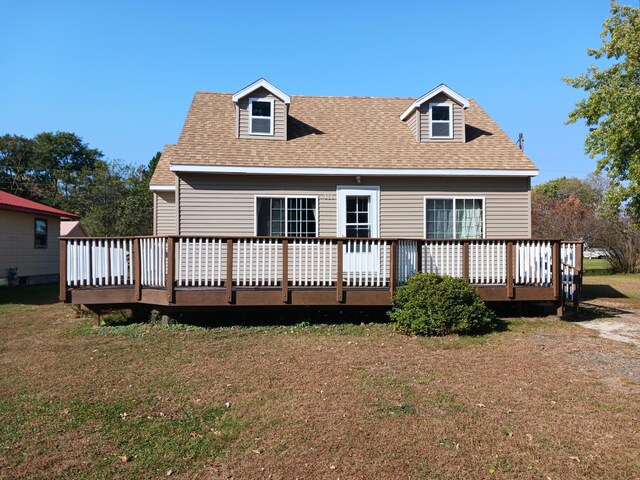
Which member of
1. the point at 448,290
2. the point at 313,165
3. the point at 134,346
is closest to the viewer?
the point at 134,346

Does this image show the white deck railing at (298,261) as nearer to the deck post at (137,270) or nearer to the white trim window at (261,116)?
the deck post at (137,270)

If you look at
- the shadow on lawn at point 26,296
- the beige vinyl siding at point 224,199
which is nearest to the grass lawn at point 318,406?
the beige vinyl siding at point 224,199

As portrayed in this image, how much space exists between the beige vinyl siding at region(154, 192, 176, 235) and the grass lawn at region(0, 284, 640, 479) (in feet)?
18.2

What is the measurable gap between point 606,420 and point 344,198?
738cm

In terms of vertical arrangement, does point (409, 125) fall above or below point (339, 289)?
above

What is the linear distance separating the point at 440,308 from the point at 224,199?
18.1 feet

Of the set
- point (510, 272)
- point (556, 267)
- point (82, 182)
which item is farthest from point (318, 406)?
point (82, 182)

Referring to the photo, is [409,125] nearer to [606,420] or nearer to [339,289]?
[339,289]

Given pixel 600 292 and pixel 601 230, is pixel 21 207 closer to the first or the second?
pixel 600 292

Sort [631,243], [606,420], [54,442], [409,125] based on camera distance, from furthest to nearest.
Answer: [631,243] → [409,125] → [606,420] → [54,442]

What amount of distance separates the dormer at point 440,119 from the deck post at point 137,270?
7439mm

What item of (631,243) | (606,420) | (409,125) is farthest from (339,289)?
(631,243)

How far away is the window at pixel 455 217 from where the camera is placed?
36.2ft

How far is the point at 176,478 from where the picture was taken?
10.5ft
